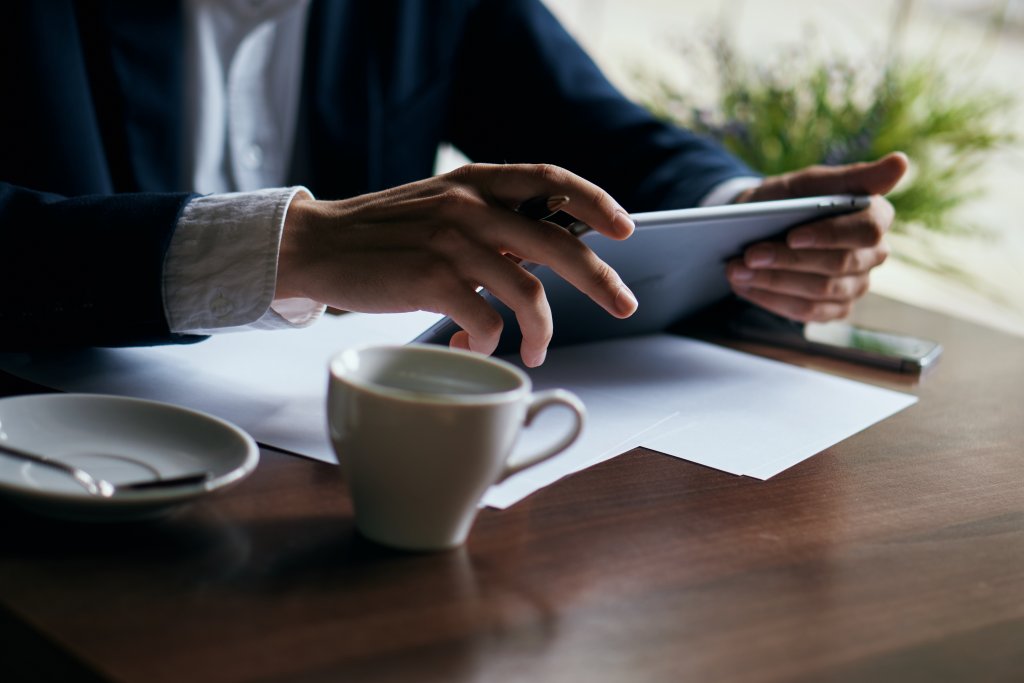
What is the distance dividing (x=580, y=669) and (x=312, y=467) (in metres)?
0.25

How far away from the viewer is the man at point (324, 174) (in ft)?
2.23

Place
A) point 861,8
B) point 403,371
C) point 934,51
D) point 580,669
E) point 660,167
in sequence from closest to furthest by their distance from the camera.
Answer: point 580,669, point 403,371, point 660,167, point 934,51, point 861,8

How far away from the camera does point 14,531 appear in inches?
19.0

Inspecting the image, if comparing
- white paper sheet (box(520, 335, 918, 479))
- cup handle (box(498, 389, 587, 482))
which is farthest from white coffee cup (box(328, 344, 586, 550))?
white paper sheet (box(520, 335, 918, 479))

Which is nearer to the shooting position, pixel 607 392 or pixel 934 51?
pixel 607 392

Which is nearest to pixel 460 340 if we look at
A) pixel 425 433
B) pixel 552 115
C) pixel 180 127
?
pixel 425 433

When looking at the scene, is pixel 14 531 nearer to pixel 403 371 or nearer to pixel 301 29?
pixel 403 371

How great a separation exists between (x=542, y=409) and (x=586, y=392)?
0.30 meters

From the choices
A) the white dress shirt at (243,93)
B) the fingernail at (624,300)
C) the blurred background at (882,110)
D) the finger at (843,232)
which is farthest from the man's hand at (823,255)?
the blurred background at (882,110)

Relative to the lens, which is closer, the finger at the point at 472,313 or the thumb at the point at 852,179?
the finger at the point at 472,313

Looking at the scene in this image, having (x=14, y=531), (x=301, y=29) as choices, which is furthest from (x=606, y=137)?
(x=14, y=531)

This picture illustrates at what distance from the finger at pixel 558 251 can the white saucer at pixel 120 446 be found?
0.74 ft

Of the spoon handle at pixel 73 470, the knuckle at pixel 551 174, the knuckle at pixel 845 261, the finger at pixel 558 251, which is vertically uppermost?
the knuckle at pixel 551 174

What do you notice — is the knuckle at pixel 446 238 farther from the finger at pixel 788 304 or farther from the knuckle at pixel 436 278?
the finger at pixel 788 304
